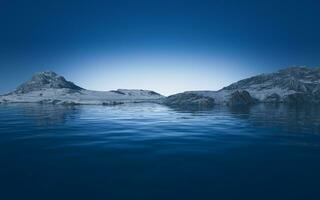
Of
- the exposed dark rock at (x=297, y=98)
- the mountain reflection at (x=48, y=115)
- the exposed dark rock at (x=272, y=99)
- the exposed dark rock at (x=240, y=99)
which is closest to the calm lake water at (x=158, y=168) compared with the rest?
the mountain reflection at (x=48, y=115)

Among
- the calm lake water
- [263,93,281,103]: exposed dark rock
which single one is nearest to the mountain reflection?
the calm lake water

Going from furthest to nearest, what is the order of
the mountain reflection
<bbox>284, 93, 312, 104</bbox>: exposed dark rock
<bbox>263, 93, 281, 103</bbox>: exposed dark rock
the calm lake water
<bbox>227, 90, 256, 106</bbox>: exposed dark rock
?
<bbox>263, 93, 281, 103</bbox>: exposed dark rock → <bbox>284, 93, 312, 104</bbox>: exposed dark rock → <bbox>227, 90, 256, 106</bbox>: exposed dark rock → the mountain reflection → the calm lake water

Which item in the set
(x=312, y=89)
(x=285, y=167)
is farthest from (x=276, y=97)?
(x=285, y=167)

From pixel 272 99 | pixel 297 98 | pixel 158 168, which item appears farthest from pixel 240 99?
pixel 158 168

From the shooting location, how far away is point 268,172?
42.6ft

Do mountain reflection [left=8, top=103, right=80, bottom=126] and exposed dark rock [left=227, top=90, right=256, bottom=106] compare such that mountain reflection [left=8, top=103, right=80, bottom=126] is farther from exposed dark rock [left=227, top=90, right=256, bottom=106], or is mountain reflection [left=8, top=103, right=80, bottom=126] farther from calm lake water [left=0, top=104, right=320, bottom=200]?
exposed dark rock [left=227, top=90, right=256, bottom=106]

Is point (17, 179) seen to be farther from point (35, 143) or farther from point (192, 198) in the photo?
point (35, 143)

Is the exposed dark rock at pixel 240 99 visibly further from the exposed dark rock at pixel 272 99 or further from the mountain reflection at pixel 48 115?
the mountain reflection at pixel 48 115

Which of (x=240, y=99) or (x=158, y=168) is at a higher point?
(x=240, y=99)

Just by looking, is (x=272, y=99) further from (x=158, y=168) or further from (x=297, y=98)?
(x=158, y=168)

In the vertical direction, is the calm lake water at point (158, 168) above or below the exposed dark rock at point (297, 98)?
below

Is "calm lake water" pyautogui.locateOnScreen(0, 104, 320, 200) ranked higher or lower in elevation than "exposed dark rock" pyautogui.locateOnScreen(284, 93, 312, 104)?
lower

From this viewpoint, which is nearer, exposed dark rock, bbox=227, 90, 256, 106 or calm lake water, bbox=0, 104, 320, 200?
calm lake water, bbox=0, 104, 320, 200

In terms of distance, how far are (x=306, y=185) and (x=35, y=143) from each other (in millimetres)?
17179
